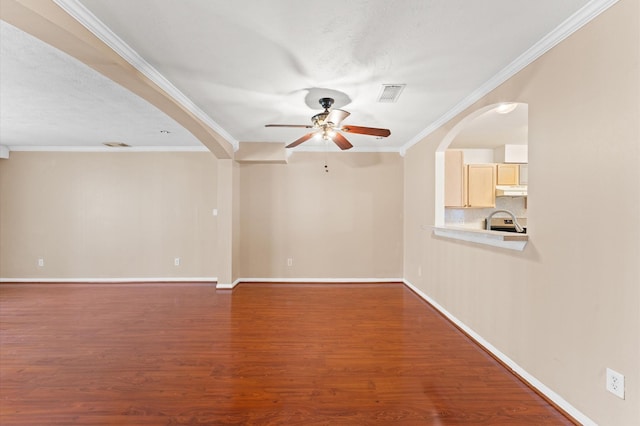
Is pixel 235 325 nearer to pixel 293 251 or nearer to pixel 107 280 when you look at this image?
pixel 293 251

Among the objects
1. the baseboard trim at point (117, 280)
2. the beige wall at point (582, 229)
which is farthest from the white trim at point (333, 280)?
the beige wall at point (582, 229)

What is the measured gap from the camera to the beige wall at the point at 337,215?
16.0ft

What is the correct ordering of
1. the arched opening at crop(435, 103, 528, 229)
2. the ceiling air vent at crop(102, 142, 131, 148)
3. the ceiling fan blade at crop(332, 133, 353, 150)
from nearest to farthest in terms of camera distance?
the ceiling fan blade at crop(332, 133, 353, 150), the arched opening at crop(435, 103, 528, 229), the ceiling air vent at crop(102, 142, 131, 148)

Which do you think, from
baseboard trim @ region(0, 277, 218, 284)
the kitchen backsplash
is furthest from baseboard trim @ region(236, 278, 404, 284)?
the kitchen backsplash

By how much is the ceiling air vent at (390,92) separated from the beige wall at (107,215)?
11.5ft

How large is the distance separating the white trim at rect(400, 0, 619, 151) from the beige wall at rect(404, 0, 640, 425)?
4 centimetres

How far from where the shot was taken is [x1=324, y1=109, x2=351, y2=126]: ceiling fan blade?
2356mm

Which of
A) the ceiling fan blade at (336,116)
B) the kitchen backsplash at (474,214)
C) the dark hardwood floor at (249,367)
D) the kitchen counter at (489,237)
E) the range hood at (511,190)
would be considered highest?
the ceiling fan blade at (336,116)

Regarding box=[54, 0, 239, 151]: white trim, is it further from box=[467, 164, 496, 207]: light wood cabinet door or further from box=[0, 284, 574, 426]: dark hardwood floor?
box=[467, 164, 496, 207]: light wood cabinet door

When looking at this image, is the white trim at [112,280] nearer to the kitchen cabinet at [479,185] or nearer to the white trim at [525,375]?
the white trim at [525,375]

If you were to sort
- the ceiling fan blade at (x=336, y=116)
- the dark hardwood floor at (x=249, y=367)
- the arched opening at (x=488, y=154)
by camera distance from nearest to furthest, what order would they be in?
the dark hardwood floor at (x=249, y=367) → the ceiling fan blade at (x=336, y=116) → the arched opening at (x=488, y=154)

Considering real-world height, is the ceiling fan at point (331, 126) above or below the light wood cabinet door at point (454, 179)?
above

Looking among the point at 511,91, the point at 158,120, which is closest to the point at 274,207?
the point at 158,120

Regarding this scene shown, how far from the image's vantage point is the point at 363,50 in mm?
1906
